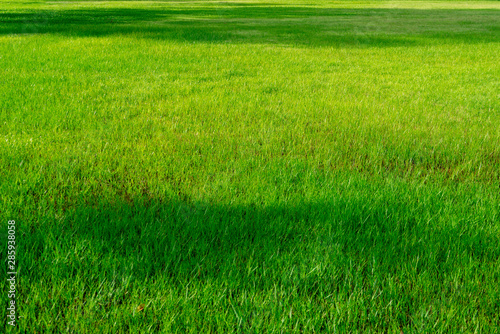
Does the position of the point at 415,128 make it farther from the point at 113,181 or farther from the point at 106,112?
the point at 106,112

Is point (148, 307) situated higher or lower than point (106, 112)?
lower

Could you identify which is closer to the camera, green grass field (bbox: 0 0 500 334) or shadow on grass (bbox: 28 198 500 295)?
green grass field (bbox: 0 0 500 334)

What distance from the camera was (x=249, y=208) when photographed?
10.1 ft

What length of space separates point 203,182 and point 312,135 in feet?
5.78

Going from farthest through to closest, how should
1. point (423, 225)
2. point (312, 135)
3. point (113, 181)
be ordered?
point (312, 135) < point (113, 181) < point (423, 225)

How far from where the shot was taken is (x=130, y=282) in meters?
2.24

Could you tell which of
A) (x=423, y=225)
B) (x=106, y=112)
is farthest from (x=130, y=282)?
(x=106, y=112)

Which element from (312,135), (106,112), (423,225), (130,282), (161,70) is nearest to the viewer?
(130,282)

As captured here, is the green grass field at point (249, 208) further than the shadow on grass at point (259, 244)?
No

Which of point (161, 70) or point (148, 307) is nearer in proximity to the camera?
point (148, 307)

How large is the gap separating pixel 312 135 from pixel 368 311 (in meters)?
2.92

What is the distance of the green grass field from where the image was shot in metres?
2.09

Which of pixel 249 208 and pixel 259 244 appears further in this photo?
pixel 249 208

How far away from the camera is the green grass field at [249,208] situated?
6.85 feet
